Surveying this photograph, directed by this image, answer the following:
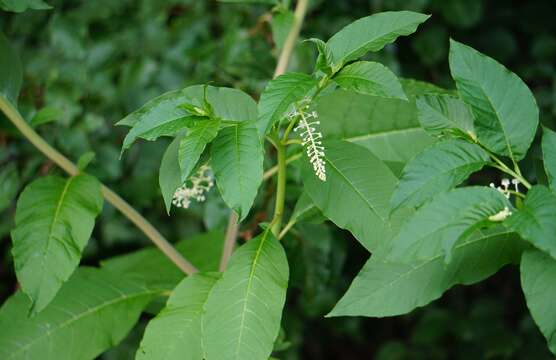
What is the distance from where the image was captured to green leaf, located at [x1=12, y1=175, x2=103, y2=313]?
1.16 m

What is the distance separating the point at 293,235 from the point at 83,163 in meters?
0.64

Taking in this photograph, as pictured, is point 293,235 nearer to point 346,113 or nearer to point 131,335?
point 346,113

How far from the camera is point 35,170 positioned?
6.88 feet

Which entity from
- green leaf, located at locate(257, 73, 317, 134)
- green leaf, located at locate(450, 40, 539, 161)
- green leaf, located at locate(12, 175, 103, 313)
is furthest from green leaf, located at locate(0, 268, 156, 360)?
green leaf, located at locate(450, 40, 539, 161)

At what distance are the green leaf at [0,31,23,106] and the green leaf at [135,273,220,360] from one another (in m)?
0.49

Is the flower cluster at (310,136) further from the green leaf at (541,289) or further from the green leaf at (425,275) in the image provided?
the green leaf at (541,289)

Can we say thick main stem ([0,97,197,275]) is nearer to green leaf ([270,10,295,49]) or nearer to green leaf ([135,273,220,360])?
green leaf ([135,273,220,360])

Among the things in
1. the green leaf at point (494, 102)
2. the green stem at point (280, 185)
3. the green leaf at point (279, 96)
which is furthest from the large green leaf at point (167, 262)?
the green leaf at point (494, 102)

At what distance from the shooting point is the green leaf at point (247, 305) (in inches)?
40.7

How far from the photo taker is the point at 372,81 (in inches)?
38.8

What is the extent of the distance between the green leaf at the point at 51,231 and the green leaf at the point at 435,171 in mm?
566

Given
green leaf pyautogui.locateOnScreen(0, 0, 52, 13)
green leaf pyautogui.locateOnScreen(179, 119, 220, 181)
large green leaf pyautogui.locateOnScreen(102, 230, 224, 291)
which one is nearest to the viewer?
green leaf pyautogui.locateOnScreen(179, 119, 220, 181)

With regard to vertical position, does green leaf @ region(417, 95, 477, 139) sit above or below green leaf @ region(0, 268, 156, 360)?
above

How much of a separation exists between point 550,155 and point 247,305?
1.60ft
